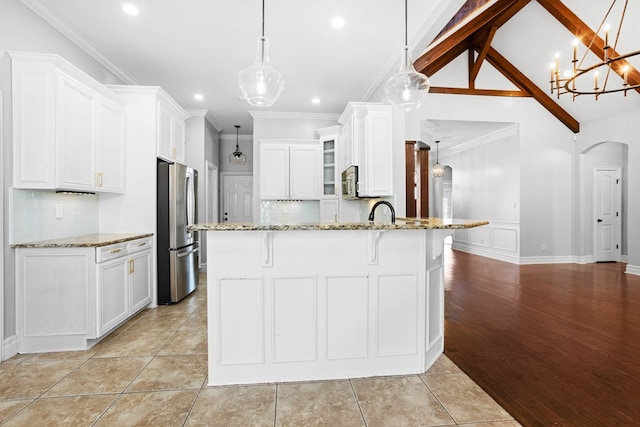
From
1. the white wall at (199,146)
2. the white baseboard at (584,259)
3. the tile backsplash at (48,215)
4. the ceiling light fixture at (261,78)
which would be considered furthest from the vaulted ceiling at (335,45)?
the white baseboard at (584,259)

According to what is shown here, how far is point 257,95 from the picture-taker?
7.13 ft

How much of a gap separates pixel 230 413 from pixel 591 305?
4237 mm

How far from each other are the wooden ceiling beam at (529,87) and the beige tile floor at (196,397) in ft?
19.5

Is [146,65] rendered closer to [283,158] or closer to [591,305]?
[283,158]

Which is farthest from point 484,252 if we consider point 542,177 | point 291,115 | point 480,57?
point 291,115

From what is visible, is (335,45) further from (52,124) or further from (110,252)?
(110,252)

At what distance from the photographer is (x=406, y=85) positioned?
94.0 inches

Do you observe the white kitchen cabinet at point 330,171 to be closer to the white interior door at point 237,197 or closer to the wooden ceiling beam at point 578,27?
the white interior door at point 237,197

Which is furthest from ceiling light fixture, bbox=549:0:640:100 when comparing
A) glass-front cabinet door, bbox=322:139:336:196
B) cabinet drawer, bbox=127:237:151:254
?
cabinet drawer, bbox=127:237:151:254

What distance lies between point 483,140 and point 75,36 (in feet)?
25.5

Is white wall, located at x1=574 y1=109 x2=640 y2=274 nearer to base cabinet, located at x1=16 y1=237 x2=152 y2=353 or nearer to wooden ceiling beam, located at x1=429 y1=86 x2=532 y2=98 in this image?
wooden ceiling beam, located at x1=429 y1=86 x2=532 y2=98

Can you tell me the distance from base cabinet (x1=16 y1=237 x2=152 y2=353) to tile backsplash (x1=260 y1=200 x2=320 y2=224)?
311 centimetres

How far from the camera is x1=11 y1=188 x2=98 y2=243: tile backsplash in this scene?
2.52 metres

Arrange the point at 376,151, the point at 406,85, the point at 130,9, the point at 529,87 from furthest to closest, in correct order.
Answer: the point at 529,87, the point at 376,151, the point at 130,9, the point at 406,85
